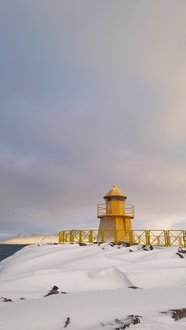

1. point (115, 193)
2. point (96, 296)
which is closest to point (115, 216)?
point (115, 193)

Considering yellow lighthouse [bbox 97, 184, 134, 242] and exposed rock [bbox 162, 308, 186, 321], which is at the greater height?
yellow lighthouse [bbox 97, 184, 134, 242]

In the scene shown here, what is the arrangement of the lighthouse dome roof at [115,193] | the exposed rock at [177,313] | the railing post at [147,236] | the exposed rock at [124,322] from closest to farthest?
the exposed rock at [124,322] → the exposed rock at [177,313] → the railing post at [147,236] → the lighthouse dome roof at [115,193]

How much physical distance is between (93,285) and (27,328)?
498 centimetres

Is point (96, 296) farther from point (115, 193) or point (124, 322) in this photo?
point (115, 193)

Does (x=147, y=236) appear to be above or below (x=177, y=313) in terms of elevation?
above

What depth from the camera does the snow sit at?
15.9ft

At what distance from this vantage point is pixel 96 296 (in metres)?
6.92

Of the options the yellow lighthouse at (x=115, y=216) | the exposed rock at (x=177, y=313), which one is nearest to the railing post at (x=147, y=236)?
the yellow lighthouse at (x=115, y=216)

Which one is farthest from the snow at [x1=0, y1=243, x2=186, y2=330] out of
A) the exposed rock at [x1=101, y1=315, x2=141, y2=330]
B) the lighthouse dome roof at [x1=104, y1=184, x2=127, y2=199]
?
the lighthouse dome roof at [x1=104, y1=184, x2=127, y2=199]

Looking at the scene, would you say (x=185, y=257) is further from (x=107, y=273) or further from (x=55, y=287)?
(x=55, y=287)

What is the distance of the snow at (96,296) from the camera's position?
4.86m

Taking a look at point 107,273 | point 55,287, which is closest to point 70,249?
point 107,273

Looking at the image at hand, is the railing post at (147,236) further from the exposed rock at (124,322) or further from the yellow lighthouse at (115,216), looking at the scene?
the exposed rock at (124,322)

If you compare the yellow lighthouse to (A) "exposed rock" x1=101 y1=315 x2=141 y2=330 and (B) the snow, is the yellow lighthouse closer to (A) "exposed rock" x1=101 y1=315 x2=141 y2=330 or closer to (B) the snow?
(B) the snow
